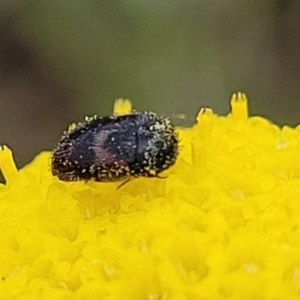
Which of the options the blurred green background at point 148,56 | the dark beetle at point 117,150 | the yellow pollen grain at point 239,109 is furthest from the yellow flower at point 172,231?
the blurred green background at point 148,56

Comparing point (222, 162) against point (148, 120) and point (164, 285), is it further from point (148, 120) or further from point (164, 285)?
point (164, 285)

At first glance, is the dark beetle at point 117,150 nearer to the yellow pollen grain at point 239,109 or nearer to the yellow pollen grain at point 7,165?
the yellow pollen grain at point 7,165

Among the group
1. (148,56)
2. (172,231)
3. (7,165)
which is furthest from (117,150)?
(148,56)

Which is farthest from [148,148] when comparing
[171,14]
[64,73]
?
[64,73]

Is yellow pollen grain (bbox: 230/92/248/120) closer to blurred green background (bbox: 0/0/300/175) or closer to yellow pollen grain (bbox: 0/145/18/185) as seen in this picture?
yellow pollen grain (bbox: 0/145/18/185)

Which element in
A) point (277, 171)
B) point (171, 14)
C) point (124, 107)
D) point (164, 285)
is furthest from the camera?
point (171, 14)

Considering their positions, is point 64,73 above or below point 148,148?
below
